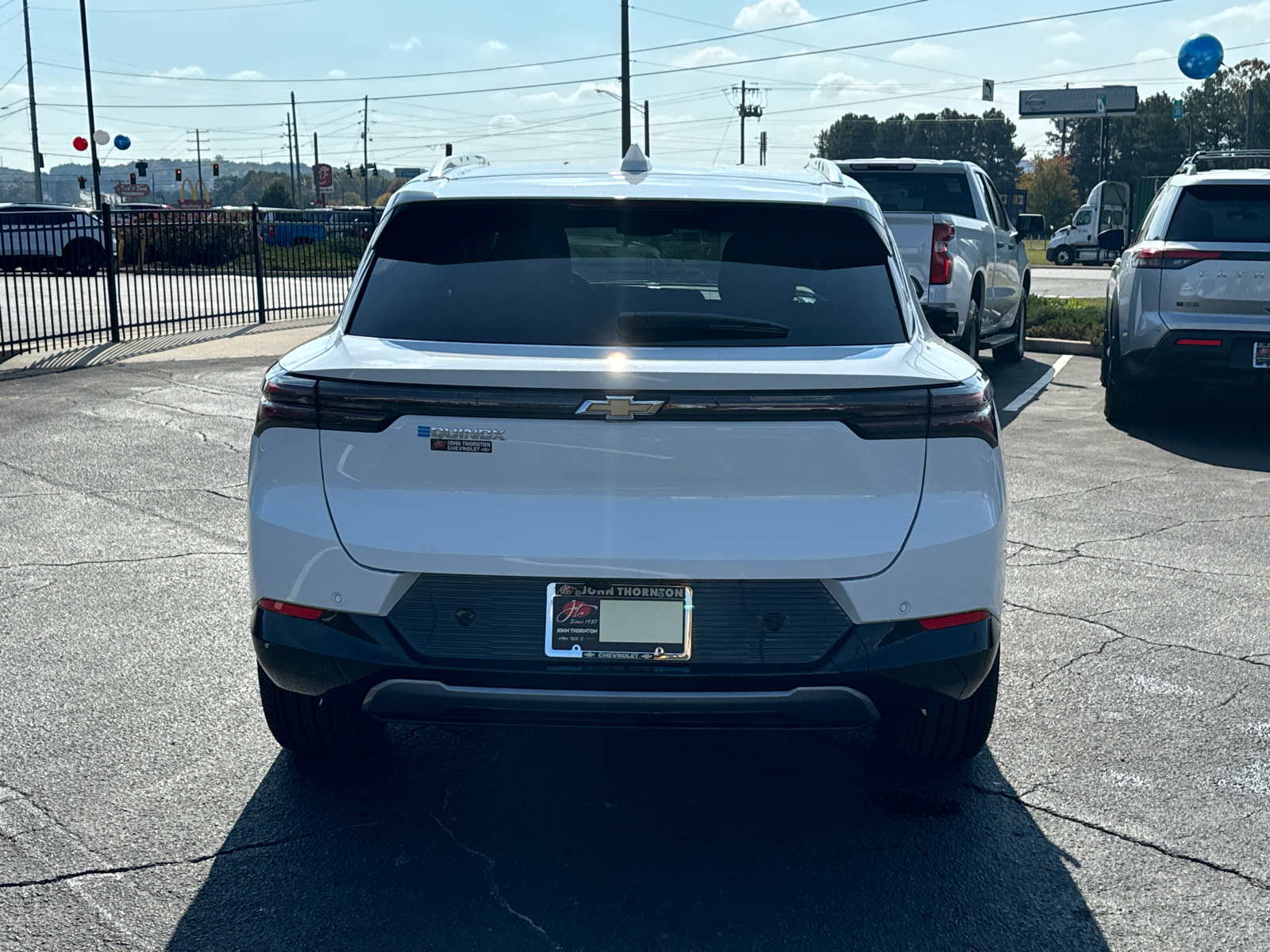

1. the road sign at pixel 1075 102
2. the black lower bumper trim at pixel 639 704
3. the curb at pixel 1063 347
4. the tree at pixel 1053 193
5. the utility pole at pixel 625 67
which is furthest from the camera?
the tree at pixel 1053 193

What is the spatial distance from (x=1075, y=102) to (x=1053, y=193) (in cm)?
3311

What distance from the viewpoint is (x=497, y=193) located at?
3.70 m

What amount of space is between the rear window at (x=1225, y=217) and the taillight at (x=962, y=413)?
7544 mm

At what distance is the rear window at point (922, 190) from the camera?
13.3 meters

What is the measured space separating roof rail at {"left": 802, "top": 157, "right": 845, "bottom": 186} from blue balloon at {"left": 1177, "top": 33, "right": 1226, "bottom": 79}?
23.8 meters

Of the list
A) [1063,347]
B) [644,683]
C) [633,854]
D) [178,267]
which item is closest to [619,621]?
[644,683]

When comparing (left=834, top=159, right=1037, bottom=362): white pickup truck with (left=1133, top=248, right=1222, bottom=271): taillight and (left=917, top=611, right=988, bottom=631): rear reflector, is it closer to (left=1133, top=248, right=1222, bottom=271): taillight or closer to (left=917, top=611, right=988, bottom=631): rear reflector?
(left=1133, top=248, right=1222, bottom=271): taillight

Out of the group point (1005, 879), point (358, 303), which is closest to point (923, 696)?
point (1005, 879)

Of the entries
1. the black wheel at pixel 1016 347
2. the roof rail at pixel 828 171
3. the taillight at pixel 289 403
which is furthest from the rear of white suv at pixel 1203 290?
the taillight at pixel 289 403

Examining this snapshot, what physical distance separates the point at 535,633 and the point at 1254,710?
8.94 ft

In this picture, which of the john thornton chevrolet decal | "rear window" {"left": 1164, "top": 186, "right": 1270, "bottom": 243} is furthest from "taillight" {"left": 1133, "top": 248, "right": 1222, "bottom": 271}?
the john thornton chevrolet decal

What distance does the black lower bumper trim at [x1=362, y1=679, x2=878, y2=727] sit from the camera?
10.4 ft

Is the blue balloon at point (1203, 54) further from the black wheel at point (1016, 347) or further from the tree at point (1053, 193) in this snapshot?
the tree at point (1053, 193)

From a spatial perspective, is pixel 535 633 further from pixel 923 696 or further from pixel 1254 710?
pixel 1254 710
